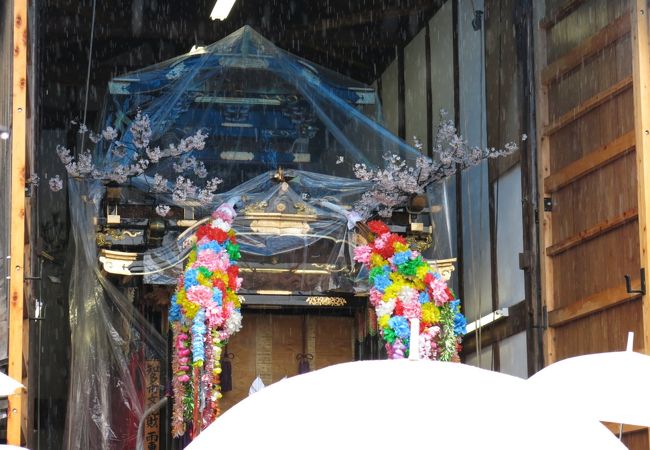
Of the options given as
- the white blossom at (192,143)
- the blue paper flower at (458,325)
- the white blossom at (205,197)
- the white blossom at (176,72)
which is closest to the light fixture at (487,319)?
the blue paper flower at (458,325)

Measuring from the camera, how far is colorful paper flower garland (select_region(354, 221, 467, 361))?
34.5 ft

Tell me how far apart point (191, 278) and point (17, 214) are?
2.95 metres

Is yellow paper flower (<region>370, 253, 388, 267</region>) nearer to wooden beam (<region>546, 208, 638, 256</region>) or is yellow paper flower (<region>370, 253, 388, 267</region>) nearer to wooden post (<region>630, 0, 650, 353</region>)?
wooden beam (<region>546, 208, 638, 256</region>)

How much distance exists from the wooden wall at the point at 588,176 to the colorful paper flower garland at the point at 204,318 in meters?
2.66

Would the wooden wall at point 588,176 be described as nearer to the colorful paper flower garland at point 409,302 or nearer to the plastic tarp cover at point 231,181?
the colorful paper flower garland at point 409,302

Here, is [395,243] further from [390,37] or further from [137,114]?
[390,37]

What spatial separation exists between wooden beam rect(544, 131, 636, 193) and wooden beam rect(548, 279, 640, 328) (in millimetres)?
890

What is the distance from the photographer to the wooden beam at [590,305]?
837cm

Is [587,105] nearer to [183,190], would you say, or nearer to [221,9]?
[183,190]

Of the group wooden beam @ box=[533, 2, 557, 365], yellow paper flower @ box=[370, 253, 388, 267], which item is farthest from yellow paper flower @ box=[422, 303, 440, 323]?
wooden beam @ box=[533, 2, 557, 365]

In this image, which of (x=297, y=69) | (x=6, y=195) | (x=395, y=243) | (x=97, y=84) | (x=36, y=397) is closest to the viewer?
(x=6, y=195)

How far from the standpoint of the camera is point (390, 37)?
1461 cm

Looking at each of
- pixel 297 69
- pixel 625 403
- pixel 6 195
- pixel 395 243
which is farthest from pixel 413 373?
pixel 297 69

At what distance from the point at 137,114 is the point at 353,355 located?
3.32 metres
